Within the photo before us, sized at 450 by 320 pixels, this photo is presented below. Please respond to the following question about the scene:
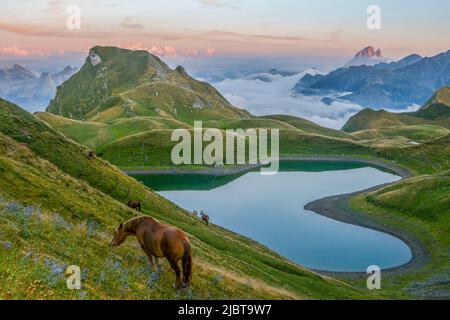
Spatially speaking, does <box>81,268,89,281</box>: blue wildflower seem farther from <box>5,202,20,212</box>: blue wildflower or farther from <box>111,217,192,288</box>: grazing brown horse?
<box>5,202,20,212</box>: blue wildflower

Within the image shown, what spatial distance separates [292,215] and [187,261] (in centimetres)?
10229

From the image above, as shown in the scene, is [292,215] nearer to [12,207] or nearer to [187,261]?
[12,207]

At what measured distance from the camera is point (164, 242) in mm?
23250

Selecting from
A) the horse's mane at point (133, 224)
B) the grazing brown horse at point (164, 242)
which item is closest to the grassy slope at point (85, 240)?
the grazing brown horse at point (164, 242)

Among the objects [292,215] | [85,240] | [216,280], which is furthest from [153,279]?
→ [292,215]

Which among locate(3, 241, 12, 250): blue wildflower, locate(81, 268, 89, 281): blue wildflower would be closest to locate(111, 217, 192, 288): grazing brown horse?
locate(81, 268, 89, 281): blue wildflower

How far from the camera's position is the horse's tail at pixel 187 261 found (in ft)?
74.8

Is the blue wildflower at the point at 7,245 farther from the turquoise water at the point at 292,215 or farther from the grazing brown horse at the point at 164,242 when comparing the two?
the turquoise water at the point at 292,215

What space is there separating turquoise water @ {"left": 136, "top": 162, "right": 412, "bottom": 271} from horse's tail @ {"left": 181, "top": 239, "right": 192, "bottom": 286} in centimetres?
6150

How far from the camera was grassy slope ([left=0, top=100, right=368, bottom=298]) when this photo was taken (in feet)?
67.3

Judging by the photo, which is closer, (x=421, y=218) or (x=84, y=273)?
(x=84, y=273)
